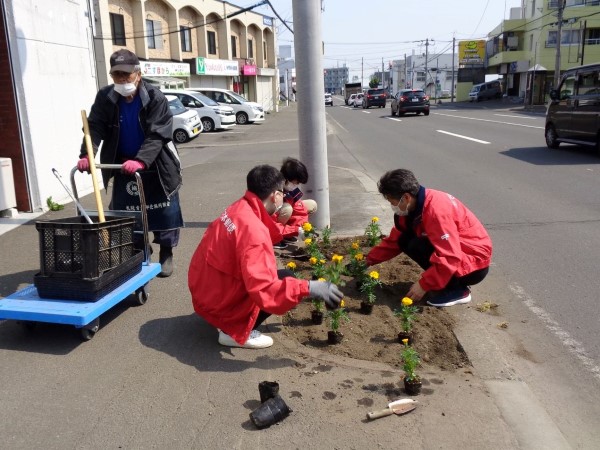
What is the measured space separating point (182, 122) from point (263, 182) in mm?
17655

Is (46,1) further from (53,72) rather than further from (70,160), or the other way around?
(70,160)

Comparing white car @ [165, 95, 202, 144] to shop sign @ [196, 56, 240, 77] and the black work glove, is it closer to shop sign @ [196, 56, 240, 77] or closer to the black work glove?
the black work glove

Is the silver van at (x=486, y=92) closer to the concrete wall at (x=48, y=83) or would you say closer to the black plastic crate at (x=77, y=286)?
the concrete wall at (x=48, y=83)

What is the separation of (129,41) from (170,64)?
8.69ft

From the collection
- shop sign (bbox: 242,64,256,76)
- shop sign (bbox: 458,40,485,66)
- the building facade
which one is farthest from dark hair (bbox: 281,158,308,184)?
shop sign (bbox: 458,40,485,66)

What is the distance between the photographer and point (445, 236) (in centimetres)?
407

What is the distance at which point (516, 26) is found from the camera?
2304 inches

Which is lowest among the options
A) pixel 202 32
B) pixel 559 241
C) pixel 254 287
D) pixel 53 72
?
pixel 559 241

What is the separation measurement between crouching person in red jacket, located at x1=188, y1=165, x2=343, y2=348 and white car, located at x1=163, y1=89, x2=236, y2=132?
858 inches

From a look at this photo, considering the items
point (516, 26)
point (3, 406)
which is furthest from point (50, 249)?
point (516, 26)

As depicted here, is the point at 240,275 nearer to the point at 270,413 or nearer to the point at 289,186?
the point at 270,413

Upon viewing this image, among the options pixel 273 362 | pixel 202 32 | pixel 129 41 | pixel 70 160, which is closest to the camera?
pixel 273 362

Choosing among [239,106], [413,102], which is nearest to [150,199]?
[239,106]

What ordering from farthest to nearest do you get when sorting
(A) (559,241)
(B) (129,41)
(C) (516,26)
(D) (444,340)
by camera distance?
1. (C) (516,26)
2. (B) (129,41)
3. (A) (559,241)
4. (D) (444,340)
